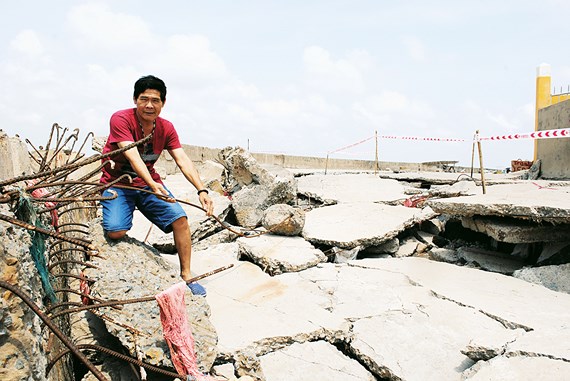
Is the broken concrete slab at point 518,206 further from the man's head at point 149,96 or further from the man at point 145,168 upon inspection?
the man's head at point 149,96

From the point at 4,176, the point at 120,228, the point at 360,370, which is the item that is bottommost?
the point at 360,370

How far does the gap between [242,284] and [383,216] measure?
244 centimetres

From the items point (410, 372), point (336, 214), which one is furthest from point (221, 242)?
point (410, 372)

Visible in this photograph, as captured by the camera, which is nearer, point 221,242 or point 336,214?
point 221,242

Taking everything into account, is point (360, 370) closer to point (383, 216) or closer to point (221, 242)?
point (221, 242)

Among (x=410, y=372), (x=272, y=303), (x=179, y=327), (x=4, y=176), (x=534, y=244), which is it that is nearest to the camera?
(x=179, y=327)

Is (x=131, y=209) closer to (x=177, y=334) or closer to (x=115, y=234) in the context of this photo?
(x=115, y=234)

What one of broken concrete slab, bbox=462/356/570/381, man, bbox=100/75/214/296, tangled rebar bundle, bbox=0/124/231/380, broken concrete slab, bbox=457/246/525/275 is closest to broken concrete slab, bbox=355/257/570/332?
broken concrete slab, bbox=457/246/525/275

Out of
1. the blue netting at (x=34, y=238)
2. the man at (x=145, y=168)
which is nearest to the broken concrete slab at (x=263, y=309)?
the man at (x=145, y=168)

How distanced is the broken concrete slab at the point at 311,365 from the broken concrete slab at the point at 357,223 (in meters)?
2.17

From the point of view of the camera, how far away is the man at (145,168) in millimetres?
2830

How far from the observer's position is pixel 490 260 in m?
4.59

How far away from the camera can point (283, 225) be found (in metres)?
4.93

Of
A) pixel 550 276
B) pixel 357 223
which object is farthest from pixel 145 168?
pixel 550 276
